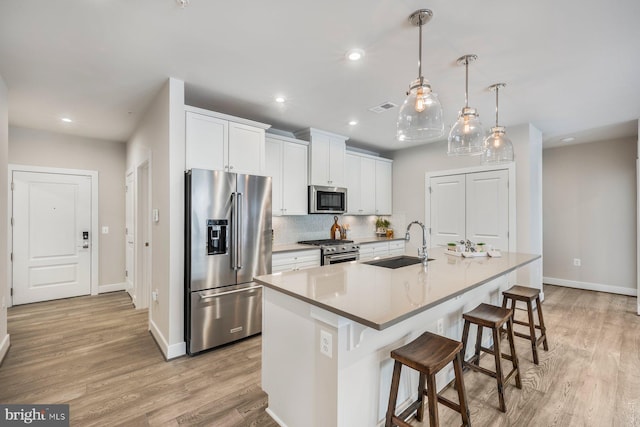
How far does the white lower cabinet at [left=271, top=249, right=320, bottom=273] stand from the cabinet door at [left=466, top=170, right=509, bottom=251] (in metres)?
2.60

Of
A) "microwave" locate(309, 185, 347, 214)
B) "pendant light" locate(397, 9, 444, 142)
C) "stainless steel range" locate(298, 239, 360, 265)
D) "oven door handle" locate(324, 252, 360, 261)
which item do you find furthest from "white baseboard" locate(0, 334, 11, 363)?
"pendant light" locate(397, 9, 444, 142)

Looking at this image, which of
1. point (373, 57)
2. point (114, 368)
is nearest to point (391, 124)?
point (373, 57)

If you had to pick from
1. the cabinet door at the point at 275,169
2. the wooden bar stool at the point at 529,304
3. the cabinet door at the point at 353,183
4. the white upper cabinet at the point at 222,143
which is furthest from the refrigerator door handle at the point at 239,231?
the wooden bar stool at the point at 529,304

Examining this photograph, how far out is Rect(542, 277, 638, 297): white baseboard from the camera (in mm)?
4864

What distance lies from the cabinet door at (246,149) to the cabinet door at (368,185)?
93.0 inches

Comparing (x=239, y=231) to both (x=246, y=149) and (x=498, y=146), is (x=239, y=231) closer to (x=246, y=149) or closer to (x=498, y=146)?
(x=246, y=149)

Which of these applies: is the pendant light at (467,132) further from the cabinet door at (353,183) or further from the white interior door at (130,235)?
the white interior door at (130,235)

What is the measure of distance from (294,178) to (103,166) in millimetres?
3456

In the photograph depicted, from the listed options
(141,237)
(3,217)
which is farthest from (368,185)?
(3,217)

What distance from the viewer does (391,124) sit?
4242 mm

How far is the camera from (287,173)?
425cm

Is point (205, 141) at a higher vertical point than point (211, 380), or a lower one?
higher

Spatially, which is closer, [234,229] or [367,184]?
[234,229]

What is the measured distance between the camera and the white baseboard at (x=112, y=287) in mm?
5035
